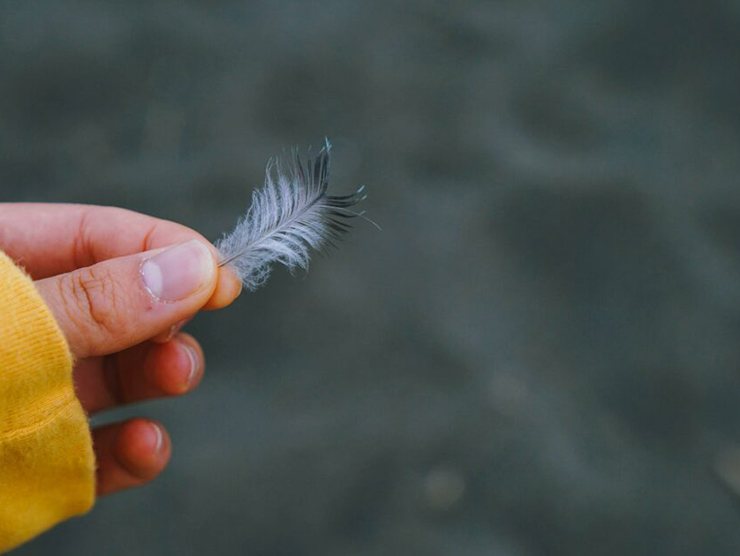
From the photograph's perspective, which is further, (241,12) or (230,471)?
(241,12)

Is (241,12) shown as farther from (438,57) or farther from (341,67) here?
(438,57)

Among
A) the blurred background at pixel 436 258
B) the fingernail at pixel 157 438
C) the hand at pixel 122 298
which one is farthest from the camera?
the blurred background at pixel 436 258

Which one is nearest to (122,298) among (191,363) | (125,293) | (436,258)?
(125,293)

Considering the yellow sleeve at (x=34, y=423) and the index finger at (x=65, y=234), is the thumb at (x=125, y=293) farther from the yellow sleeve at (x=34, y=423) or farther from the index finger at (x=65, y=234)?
the index finger at (x=65, y=234)

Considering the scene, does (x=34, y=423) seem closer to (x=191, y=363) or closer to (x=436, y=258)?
(x=191, y=363)

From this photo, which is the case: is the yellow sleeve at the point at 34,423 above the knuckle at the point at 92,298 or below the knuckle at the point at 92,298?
below

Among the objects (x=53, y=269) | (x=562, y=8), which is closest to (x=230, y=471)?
(x=53, y=269)

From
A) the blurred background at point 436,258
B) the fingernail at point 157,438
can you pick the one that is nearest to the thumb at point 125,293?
the fingernail at point 157,438
